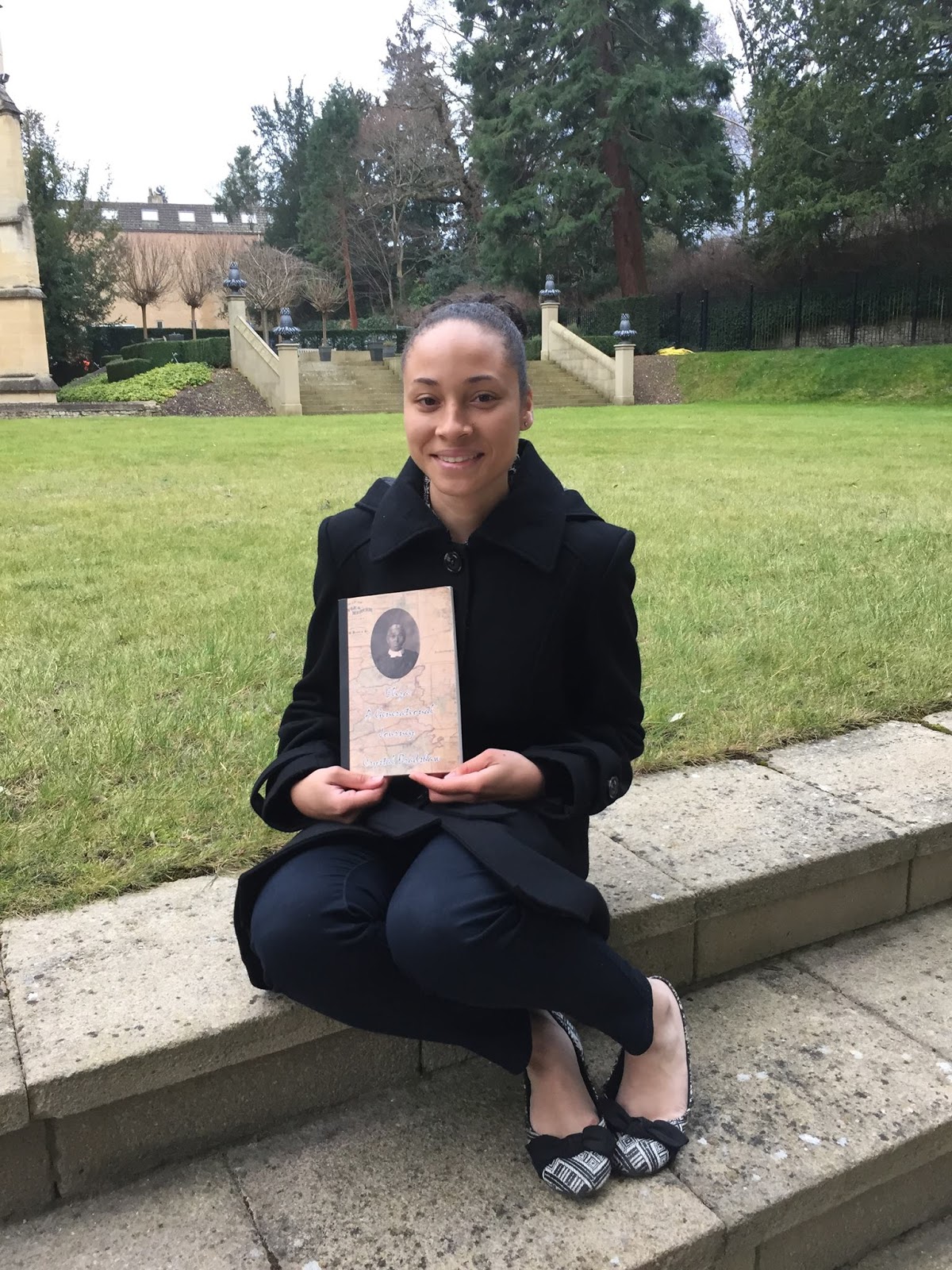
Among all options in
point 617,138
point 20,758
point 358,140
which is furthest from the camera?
point 358,140

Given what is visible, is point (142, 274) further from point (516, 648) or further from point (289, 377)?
point (516, 648)

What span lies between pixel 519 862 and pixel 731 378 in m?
21.4

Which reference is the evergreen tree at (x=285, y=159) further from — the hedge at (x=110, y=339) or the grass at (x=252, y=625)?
the grass at (x=252, y=625)

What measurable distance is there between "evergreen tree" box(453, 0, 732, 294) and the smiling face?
2736 cm

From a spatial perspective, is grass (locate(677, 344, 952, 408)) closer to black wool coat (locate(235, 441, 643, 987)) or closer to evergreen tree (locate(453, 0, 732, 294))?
evergreen tree (locate(453, 0, 732, 294))

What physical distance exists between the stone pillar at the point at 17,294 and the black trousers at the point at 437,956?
24074 mm

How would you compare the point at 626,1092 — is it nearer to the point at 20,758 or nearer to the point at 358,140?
the point at 20,758

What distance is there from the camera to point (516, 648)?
1.79 metres

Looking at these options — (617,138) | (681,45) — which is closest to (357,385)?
(617,138)

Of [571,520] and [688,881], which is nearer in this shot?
[571,520]

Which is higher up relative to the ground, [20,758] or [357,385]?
[357,385]

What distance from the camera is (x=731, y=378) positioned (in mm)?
21500

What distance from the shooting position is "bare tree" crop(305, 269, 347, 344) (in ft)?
133

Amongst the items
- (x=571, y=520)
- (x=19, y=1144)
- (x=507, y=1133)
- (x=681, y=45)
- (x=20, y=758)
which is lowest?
(x=507, y=1133)
